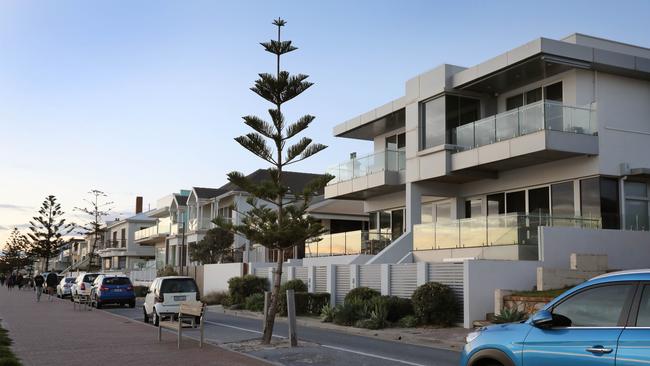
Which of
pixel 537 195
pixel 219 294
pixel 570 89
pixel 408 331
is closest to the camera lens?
pixel 408 331

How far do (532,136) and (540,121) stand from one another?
0.54 m

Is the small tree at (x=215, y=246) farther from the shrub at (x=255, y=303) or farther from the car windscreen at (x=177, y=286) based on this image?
the car windscreen at (x=177, y=286)

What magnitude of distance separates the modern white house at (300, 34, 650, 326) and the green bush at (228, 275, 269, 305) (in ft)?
16.5

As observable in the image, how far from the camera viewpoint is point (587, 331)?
21.5 feet

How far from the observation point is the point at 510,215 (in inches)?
862

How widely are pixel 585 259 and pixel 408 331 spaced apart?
571cm

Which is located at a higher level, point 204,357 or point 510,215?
point 510,215

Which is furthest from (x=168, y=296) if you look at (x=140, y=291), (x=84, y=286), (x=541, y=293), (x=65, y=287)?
(x=65, y=287)

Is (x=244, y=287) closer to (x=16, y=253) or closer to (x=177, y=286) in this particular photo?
(x=177, y=286)

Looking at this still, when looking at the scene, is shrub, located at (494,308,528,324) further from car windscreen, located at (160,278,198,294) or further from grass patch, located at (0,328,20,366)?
grass patch, located at (0,328,20,366)

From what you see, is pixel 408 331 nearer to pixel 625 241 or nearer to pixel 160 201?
pixel 625 241

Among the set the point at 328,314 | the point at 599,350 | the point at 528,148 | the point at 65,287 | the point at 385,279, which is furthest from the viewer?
the point at 65,287

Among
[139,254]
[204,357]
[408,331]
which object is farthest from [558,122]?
[139,254]

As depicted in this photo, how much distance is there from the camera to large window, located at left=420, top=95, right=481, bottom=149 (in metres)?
27.4
